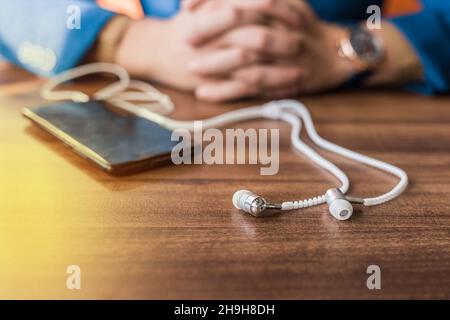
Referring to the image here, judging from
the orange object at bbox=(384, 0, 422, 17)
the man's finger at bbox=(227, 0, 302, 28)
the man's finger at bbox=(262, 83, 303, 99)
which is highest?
the orange object at bbox=(384, 0, 422, 17)

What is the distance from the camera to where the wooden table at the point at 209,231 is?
30cm

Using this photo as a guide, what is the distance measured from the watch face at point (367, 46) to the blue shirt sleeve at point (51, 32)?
1.13 ft

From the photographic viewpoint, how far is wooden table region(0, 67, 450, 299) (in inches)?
11.8

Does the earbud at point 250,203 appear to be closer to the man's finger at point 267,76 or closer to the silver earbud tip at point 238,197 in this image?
the silver earbud tip at point 238,197

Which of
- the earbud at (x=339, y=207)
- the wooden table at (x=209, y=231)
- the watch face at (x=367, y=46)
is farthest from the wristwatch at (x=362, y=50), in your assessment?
the earbud at (x=339, y=207)

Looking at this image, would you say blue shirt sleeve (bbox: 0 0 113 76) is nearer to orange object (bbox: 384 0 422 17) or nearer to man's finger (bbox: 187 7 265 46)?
man's finger (bbox: 187 7 265 46)

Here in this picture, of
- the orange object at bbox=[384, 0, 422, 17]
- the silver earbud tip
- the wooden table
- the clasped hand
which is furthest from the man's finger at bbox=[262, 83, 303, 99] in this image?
the orange object at bbox=[384, 0, 422, 17]

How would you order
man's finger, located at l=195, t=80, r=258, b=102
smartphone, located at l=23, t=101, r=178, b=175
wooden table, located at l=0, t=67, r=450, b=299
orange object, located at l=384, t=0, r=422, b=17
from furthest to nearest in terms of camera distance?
orange object, located at l=384, t=0, r=422, b=17
man's finger, located at l=195, t=80, r=258, b=102
smartphone, located at l=23, t=101, r=178, b=175
wooden table, located at l=0, t=67, r=450, b=299

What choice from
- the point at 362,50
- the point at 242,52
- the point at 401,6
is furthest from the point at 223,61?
the point at 401,6

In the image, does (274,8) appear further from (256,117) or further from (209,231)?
(209,231)

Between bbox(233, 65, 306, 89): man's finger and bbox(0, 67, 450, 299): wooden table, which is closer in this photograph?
bbox(0, 67, 450, 299): wooden table
